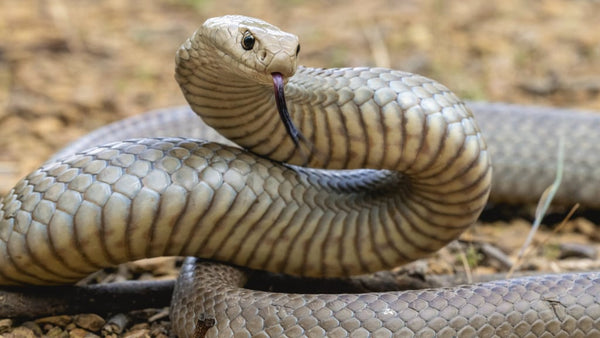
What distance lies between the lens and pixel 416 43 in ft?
27.4

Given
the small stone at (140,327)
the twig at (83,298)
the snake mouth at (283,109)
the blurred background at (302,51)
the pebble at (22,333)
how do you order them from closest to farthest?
1. the snake mouth at (283,109)
2. the pebble at (22,333)
3. the twig at (83,298)
4. the small stone at (140,327)
5. the blurred background at (302,51)

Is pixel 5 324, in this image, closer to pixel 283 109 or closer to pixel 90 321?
pixel 90 321

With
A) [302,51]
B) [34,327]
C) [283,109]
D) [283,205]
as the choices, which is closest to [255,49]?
[283,109]

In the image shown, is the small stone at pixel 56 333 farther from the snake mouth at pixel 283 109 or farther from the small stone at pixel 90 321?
the snake mouth at pixel 283 109

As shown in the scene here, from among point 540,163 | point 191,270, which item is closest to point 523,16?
point 540,163

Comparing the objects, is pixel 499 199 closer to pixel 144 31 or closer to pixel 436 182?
pixel 436 182

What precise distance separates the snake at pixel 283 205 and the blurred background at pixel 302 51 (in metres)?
3.05

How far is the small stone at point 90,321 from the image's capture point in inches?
130

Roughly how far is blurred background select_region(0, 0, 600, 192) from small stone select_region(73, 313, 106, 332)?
9.19 feet

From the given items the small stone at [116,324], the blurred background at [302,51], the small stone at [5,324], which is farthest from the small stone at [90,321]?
the blurred background at [302,51]

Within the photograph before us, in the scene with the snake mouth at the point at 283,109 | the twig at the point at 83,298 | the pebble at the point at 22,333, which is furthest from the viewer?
the twig at the point at 83,298

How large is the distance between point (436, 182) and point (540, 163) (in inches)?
108

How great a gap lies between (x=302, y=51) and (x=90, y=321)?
5.17 meters

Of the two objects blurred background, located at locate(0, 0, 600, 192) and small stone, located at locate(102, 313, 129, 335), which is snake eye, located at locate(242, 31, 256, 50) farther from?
blurred background, located at locate(0, 0, 600, 192)
